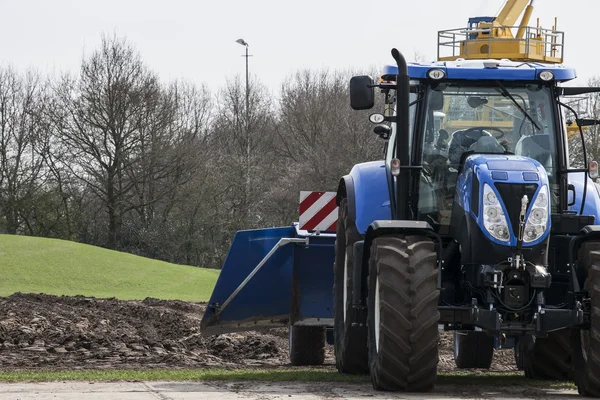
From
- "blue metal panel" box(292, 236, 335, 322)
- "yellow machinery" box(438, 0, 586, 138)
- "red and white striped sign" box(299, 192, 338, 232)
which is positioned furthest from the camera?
"yellow machinery" box(438, 0, 586, 138)

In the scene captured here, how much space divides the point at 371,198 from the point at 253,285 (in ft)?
9.88

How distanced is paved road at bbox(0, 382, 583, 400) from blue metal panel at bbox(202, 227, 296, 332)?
306 cm

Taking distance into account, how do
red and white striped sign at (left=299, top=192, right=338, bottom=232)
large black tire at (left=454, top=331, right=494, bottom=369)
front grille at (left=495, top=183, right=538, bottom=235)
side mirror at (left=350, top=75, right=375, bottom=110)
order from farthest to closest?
1. red and white striped sign at (left=299, top=192, right=338, bottom=232)
2. large black tire at (left=454, top=331, right=494, bottom=369)
3. side mirror at (left=350, top=75, right=375, bottom=110)
4. front grille at (left=495, top=183, right=538, bottom=235)

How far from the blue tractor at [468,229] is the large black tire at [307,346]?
2333 millimetres

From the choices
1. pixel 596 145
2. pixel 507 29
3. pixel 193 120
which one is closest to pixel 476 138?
pixel 507 29

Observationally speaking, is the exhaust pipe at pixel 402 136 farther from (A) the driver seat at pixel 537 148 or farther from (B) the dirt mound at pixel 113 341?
(B) the dirt mound at pixel 113 341

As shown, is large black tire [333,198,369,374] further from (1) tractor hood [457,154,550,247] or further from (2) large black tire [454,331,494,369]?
(2) large black tire [454,331,494,369]

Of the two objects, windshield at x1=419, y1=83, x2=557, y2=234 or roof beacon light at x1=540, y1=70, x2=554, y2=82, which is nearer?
windshield at x1=419, y1=83, x2=557, y2=234

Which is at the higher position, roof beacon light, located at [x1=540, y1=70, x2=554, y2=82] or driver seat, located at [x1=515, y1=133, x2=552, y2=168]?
roof beacon light, located at [x1=540, y1=70, x2=554, y2=82]

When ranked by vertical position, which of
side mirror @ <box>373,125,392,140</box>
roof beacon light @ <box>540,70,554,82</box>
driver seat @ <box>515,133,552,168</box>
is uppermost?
roof beacon light @ <box>540,70,554,82</box>

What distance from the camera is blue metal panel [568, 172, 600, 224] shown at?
9352mm

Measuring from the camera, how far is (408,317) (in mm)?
8008

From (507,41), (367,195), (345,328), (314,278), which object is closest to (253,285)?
(314,278)

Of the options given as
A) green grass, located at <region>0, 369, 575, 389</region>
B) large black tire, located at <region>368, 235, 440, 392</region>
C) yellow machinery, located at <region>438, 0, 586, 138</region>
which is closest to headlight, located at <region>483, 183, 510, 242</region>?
large black tire, located at <region>368, 235, 440, 392</region>
